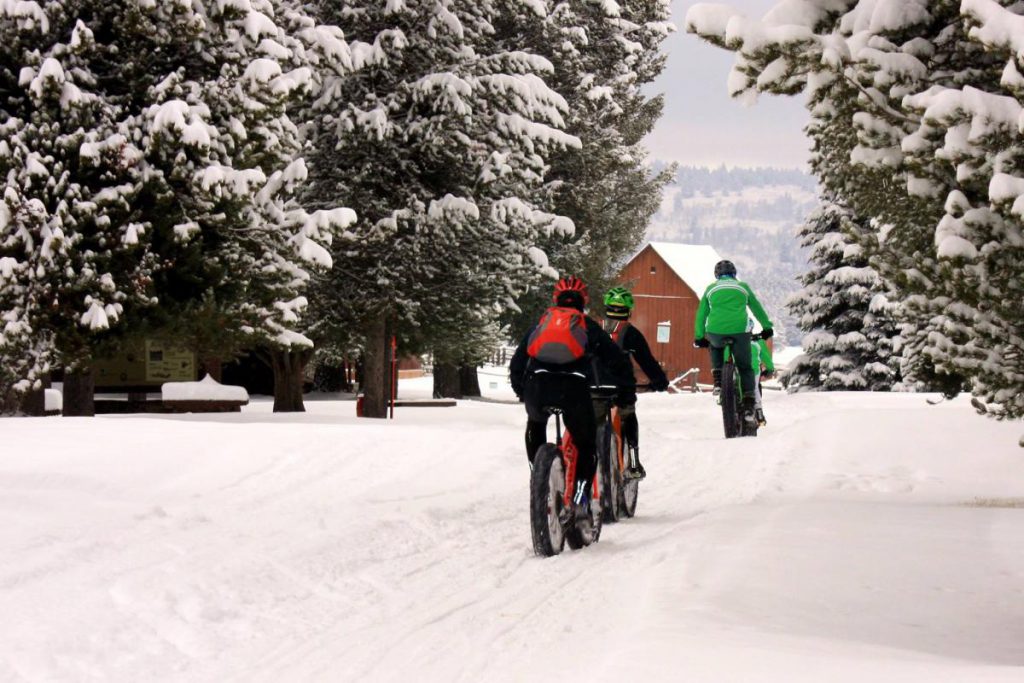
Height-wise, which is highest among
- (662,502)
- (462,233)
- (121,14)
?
(121,14)

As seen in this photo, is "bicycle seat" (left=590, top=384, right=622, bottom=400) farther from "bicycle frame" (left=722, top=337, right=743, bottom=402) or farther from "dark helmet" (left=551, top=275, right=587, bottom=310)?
"bicycle frame" (left=722, top=337, right=743, bottom=402)

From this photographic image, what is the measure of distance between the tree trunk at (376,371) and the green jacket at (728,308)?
8.12m

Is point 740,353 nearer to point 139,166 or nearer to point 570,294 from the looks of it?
point 570,294

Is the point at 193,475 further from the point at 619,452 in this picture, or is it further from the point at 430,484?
the point at 619,452

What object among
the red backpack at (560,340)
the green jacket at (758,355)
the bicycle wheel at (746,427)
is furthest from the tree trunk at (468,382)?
the red backpack at (560,340)

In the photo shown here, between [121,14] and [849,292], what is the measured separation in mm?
23759

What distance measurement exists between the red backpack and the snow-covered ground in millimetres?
1293

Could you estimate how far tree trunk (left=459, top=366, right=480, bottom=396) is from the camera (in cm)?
3953

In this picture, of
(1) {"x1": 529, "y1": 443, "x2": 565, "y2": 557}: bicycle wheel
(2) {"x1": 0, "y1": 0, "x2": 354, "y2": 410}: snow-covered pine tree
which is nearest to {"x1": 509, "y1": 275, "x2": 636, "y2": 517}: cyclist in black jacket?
(1) {"x1": 529, "y1": 443, "x2": 565, "y2": 557}: bicycle wheel

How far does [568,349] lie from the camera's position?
8109 millimetres

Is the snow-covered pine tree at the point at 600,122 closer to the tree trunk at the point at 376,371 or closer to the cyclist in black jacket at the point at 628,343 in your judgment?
the tree trunk at the point at 376,371

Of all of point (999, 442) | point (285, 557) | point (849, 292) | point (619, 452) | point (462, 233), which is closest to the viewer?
point (285, 557)

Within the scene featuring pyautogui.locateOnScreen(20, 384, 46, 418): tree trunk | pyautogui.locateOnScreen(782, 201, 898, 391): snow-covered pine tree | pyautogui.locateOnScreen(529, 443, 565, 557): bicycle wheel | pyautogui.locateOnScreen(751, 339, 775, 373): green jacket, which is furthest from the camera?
pyautogui.locateOnScreen(782, 201, 898, 391): snow-covered pine tree

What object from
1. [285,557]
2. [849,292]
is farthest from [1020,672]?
[849,292]
